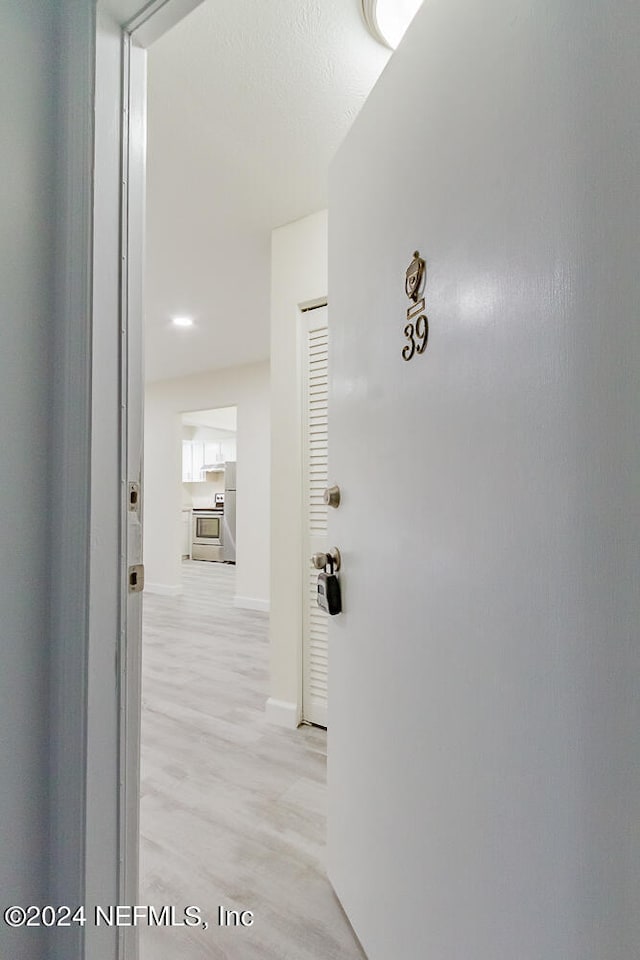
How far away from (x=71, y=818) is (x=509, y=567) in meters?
0.77

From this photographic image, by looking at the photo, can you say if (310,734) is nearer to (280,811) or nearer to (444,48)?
(280,811)

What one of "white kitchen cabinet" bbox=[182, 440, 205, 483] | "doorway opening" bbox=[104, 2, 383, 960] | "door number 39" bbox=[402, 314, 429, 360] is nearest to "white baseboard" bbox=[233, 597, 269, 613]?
"doorway opening" bbox=[104, 2, 383, 960]

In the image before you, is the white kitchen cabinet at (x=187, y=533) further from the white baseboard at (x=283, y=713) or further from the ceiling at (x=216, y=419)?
the white baseboard at (x=283, y=713)

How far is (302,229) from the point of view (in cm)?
210

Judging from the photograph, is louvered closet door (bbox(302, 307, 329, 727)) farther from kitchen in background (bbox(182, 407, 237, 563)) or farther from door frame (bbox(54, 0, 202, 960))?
kitchen in background (bbox(182, 407, 237, 563))

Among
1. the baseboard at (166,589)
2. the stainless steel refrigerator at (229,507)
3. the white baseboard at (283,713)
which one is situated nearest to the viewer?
the white baseboard at (283,713)

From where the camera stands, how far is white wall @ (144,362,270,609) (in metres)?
4.35

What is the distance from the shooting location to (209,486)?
30.1ft

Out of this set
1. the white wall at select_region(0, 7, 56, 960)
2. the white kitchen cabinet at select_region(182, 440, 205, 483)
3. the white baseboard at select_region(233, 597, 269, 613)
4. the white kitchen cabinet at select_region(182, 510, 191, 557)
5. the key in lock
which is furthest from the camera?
the white kitchen cabinet at select_region(182, 440, 205, 483)

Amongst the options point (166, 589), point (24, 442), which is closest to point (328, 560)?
point (24, 442)

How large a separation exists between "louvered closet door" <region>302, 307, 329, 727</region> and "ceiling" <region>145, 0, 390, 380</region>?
564 millimetres

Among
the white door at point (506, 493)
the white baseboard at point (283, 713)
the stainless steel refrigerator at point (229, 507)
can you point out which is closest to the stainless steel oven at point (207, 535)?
the stainless steel refrigerator at point (229, 507)

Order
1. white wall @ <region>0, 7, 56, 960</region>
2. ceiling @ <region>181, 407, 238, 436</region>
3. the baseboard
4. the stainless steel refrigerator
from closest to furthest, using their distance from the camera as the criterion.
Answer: white wall @ <region>0, 7, 56, 960</region>, the baseboard, ceiling @ <region>181, 407, 238, 436</region>, the stainless steel refrigerator

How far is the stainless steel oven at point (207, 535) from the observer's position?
25.9 ft
